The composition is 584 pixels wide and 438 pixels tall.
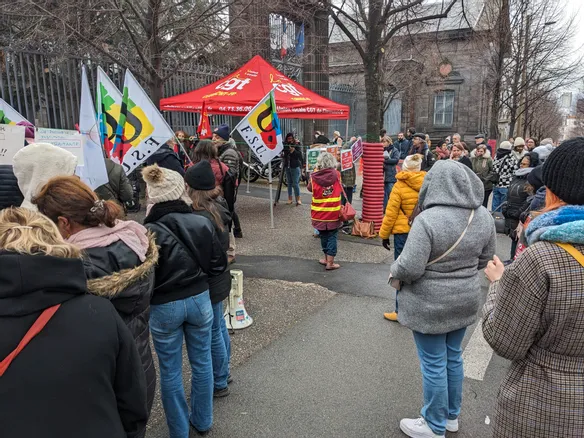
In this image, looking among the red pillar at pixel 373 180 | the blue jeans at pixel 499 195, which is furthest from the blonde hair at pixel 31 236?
the blue jeans at pixel 499 195

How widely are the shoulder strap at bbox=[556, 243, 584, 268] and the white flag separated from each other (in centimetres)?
394

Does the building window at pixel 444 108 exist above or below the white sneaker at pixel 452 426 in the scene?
above

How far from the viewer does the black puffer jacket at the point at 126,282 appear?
1885mm

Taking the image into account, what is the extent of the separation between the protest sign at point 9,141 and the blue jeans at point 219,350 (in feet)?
8.72

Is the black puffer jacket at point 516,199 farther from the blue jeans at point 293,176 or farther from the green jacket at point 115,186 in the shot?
the blue jeans at point 293,176

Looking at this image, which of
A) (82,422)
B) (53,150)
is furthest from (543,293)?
(53,150)

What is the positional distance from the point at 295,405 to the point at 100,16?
10527mm

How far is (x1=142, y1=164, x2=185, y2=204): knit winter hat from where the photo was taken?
2707 millimetres

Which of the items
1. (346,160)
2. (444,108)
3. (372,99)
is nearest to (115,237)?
(346,160)

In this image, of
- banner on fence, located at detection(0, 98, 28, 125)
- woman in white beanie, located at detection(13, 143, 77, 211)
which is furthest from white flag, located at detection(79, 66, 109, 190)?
banner on fence, located at detection(0, 98, 28, 125)

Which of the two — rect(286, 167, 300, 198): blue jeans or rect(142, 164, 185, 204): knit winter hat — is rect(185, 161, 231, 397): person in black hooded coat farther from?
rect(286, 167, 300, 198): blue jeans

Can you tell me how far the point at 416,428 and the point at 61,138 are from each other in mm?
3878

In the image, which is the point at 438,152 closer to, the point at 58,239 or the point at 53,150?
the point at 53,150

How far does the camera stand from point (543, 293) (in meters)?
1.68
